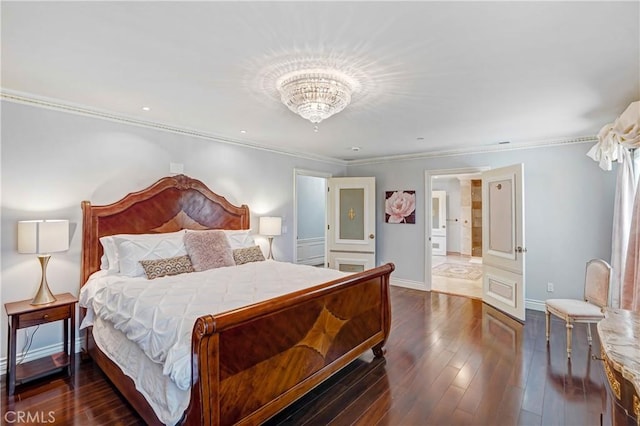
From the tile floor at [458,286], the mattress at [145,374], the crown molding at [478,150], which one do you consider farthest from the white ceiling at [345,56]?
the tile floor at [458,286]

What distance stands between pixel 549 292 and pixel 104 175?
5.84 metres

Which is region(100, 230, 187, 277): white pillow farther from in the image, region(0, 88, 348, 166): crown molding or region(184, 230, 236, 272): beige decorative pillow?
Result: region(0, 88, 348, 166): crown molding

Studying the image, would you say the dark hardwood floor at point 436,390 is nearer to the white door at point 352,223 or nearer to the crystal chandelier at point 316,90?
the crystal chandelier at point 316,90

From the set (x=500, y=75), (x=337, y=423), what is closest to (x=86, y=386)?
(x=337, y=423)

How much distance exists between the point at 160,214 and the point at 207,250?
746 millimetres

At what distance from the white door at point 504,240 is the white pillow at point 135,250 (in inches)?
162

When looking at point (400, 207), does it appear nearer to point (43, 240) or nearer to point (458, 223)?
point (458, 223)

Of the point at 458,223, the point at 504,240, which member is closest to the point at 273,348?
the point at 504,240

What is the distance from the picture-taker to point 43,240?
252 cm

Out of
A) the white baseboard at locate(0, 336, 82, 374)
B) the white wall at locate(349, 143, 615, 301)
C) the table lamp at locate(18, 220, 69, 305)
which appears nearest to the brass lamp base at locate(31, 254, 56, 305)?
the table lamp at locate(18, 220, 69, 305)

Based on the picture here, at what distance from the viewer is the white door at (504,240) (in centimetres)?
403

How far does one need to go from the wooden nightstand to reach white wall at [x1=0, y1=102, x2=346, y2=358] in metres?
0.24

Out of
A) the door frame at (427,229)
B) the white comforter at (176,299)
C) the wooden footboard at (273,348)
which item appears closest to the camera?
the wooden footboard at (273,348)

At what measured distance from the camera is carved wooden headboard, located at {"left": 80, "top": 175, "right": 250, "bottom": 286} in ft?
10.2
